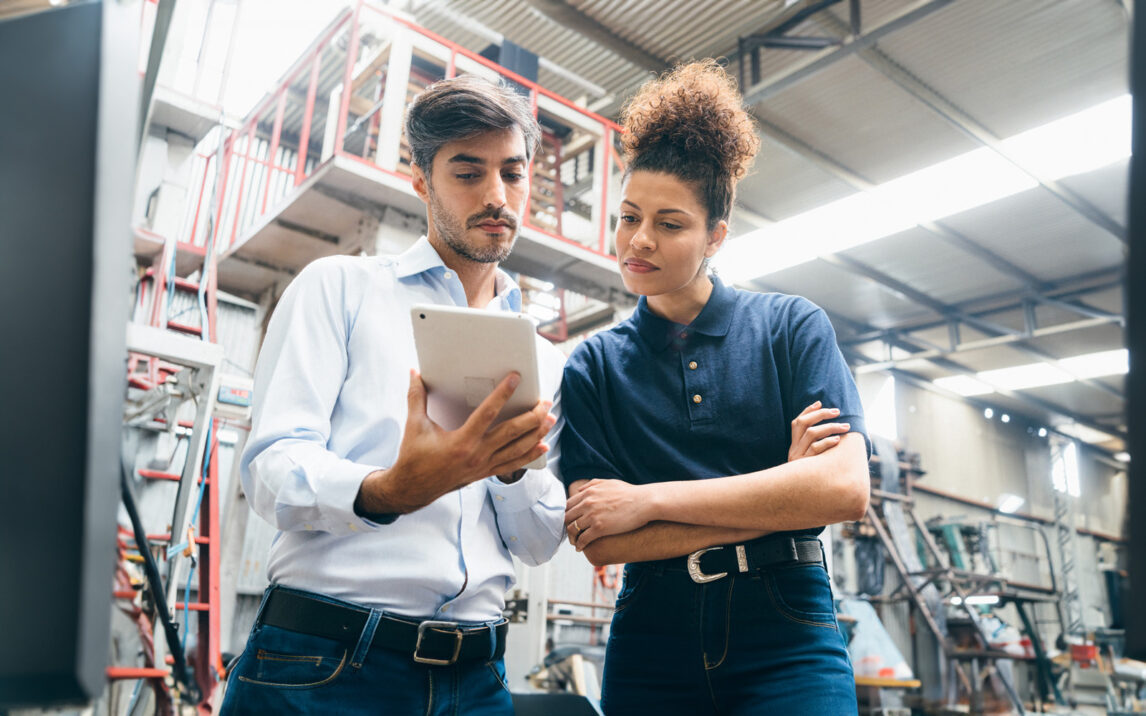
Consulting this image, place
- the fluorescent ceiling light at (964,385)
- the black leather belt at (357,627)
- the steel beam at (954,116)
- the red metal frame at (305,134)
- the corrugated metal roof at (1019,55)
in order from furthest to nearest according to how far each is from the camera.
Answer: the fluorescent ceiling light at (964,385)
the steel beam at (954,116)
the corrugated metal roof at (1019,55)
the red metal frame at (305,134)
the black leather belt at (357,627)

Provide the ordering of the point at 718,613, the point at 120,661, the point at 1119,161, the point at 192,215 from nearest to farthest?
1. the point at 718,613
2. the point at 120,661
3. the point at 1119,161
4. the point at 192,215

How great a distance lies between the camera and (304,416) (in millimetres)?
1469

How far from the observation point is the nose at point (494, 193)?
6.04ft

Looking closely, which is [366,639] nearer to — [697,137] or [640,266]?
[640,266]

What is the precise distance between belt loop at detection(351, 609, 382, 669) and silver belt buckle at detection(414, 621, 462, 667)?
8 cm

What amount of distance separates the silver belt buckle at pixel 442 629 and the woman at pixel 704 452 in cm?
34

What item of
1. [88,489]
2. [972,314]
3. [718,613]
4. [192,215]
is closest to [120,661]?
[718,613]

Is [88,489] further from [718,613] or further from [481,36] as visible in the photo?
[481,36]

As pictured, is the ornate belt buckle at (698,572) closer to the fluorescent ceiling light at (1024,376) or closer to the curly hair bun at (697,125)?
the curly hair bun at (697,125)

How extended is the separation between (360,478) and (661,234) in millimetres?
903

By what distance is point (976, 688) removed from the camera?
1222 centimetres

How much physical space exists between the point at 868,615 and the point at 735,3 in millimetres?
8150

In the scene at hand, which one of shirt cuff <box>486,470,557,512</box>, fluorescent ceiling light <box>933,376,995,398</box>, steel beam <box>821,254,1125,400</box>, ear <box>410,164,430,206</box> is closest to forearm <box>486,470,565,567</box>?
shirt cuff <box>486,470,557,512</box>

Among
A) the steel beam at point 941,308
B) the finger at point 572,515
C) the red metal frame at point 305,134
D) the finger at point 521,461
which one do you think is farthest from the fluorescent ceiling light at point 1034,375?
the finger at point 521,461
